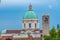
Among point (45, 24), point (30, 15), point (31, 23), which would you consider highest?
point (30, 15)

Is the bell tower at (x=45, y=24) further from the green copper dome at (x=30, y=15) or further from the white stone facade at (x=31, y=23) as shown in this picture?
the green copper dome at (x=30, y=15)

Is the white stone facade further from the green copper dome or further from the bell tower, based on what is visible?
the bell tower

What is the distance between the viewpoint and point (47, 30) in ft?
244

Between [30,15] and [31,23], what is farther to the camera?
[30,15]

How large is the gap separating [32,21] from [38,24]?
1295 mm

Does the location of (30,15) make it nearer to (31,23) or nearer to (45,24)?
(31,23)

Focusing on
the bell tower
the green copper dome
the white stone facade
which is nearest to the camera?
the bell tower

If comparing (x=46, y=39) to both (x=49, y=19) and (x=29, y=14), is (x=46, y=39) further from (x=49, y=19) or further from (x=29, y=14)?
(x=29, y=14)

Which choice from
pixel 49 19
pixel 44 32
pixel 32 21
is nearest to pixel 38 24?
pixel 32 21

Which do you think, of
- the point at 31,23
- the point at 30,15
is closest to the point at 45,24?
the point at 31,23

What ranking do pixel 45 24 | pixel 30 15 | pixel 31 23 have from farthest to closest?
pixel 30 15 → pixel 31 23 → pixel 45 24

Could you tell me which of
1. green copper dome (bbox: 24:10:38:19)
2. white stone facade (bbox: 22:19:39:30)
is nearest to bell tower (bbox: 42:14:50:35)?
white stone facade (bbox: 22:19:39:30)

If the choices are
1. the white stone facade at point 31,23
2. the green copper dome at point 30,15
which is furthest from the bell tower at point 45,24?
the green copper dome at point 30,15

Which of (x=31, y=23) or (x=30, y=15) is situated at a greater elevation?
(x=30, y=15)
